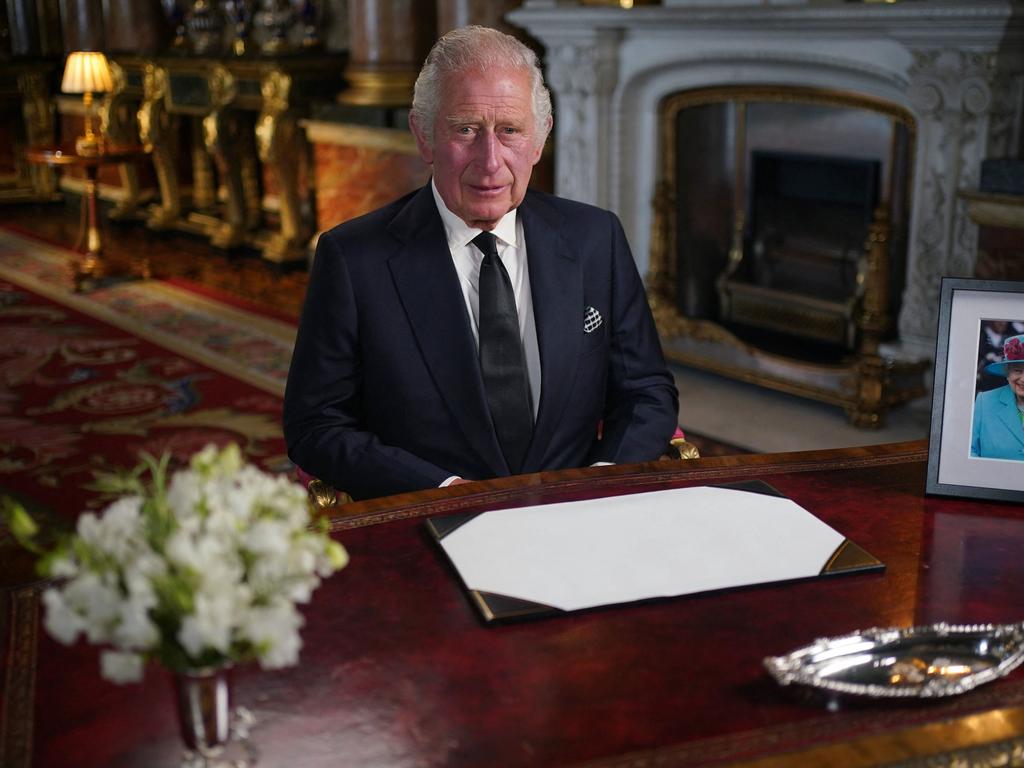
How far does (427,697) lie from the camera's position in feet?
3.68

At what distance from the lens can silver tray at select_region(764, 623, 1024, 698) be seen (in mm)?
1123

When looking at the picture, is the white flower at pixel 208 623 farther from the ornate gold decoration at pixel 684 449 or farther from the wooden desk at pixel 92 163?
the wooden desk at pixel 92 163

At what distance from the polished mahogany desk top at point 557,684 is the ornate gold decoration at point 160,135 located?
7444 millimetres

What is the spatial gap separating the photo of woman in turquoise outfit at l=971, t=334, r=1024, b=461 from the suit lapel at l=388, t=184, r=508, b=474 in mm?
813

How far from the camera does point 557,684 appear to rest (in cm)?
114

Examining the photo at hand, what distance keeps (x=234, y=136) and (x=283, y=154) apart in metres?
0.92

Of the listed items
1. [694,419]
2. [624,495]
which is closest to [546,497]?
[624,495]

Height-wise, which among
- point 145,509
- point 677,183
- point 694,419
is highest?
point 145,509

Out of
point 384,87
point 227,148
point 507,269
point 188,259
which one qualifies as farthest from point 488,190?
point 188,259

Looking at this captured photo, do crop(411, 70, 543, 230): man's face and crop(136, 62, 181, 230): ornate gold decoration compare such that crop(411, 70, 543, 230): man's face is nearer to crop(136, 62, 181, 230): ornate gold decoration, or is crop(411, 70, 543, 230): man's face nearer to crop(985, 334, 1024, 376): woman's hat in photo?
crop(985, 334, 1024, 376): woman's hat in photo

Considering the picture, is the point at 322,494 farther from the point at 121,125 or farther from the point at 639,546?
the point at 121,125

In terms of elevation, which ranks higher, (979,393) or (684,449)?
(979,393)

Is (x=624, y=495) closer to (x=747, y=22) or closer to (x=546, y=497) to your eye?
(x=546, y=497)

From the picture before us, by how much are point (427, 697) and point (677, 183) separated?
457 cm
